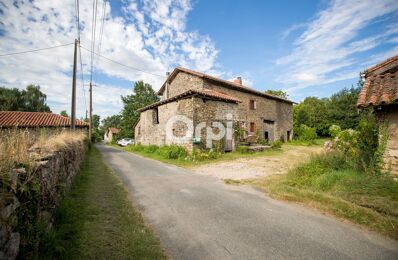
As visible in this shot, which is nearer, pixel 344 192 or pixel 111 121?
pixel 344 192

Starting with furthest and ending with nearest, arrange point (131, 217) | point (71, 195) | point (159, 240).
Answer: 1. point (71, 195)
2. point (131, 217)
3. point (159, 240)

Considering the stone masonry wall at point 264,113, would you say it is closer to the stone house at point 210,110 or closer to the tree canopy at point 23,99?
the stone house at point 210,110

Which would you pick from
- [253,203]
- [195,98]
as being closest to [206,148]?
[195,98]

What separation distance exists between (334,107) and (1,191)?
4003 centimetres

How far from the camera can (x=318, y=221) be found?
4.04 meters

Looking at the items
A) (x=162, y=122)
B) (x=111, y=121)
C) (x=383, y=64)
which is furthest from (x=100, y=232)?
(x=111, y=121)

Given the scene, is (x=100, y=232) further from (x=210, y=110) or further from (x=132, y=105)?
(x=132, y=105)

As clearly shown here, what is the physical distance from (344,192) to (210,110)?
10.0m

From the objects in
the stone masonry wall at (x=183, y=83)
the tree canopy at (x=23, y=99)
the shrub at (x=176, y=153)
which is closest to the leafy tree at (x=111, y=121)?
the tree canopy at (x=23, y=99)

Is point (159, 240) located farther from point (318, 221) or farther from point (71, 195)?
point (71, 195)

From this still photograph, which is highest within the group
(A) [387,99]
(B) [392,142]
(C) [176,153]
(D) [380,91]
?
(D) [380,91]

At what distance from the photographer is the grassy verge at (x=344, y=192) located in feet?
13.2

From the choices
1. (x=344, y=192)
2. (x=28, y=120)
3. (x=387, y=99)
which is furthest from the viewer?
(x=28, y=120)

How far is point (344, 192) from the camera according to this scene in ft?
16.8
